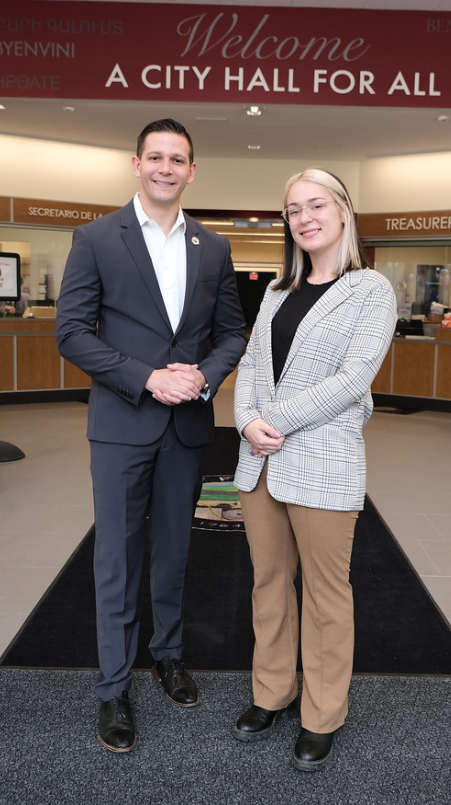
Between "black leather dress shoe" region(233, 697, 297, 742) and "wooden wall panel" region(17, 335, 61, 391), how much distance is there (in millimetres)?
8026

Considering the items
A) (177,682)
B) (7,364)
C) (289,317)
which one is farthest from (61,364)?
(289,317)

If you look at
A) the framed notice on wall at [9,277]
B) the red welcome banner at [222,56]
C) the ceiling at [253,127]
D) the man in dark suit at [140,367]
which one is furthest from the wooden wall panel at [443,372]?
the man in dark suit at [140,367]

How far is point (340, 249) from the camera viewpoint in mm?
2148

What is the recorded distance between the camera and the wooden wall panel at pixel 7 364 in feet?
31.6

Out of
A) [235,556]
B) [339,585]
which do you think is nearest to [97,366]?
[339,585]

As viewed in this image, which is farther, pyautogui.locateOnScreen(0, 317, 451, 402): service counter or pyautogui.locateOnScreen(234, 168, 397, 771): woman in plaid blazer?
pyautogui.locateOnScreen(0, 317, 451, 402): service counter

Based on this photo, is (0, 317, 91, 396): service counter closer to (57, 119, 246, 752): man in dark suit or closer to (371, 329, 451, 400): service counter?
(371, 329, 451, 400): service counter

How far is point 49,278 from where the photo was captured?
10.2 meters

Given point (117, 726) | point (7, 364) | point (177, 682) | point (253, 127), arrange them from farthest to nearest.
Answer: point (7, 364) < point (253, 127) < point (177, 682) < point (117, 726)

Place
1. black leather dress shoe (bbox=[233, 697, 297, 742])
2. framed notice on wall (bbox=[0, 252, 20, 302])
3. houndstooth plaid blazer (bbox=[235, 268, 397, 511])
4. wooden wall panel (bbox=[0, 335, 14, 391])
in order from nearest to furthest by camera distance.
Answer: houndstooth plaid blazer (bbox=[235, 268, 397, 511]) → black leather dress shoe (bbox=[233, 697, 297, 742]) → framed notice on wall (bbox=[0, 252, 20, 302]) → wooden wall panel (bbox=[0, 335, 14, 391])

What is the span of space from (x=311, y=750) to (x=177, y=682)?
558 mm

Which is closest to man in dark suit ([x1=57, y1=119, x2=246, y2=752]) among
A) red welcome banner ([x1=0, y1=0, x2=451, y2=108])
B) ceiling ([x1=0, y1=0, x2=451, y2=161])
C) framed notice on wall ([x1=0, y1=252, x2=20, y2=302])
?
red welcome banner ([x1=0, y1=0, x2=451, y2=108])

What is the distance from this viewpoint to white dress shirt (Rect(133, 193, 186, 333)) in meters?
2.35

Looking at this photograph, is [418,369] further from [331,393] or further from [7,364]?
[331,393]
